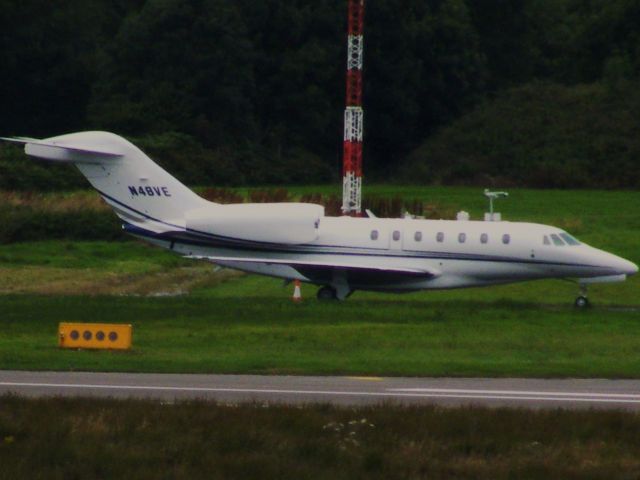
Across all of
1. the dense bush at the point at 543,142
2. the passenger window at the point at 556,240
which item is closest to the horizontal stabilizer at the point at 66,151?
the passenger window at the point at 556,240

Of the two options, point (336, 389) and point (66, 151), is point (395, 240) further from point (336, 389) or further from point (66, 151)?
point (336, 389)

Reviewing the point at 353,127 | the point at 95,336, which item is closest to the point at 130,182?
the point at 95,336

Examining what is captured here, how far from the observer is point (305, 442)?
14789mm

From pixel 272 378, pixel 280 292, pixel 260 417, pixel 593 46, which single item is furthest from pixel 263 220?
pixel 593 46

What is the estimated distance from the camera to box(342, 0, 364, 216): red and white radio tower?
164 feet

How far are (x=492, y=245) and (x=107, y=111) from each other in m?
47.7

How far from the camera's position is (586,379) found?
2122cm

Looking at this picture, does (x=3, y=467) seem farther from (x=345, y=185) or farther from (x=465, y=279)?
(x=345, y=185)

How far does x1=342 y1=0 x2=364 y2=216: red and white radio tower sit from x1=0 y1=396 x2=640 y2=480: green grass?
33.5m

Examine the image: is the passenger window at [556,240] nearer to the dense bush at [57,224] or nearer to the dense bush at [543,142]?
the dense bush at [57,224]

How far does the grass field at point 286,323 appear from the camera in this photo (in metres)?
22.6

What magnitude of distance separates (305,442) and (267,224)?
66.7ft

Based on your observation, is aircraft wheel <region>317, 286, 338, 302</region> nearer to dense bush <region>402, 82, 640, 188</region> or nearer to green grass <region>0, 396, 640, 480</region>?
green grass <region>0, 396, 640, 480</region>

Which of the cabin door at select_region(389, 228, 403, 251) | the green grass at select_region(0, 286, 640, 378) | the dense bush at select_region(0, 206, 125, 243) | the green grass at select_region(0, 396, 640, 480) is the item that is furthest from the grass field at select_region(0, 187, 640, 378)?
the green grass at select_region(0, 396, 640, 480)
